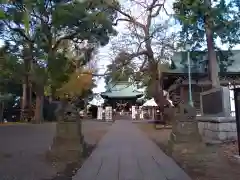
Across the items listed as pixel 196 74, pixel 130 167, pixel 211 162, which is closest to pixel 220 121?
pixel 211 162

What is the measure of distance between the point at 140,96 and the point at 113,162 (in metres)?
43.2

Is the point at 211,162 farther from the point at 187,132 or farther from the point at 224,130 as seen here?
the point at 224,130

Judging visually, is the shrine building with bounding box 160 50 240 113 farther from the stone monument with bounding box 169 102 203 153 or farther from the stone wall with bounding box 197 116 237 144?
the stone monument with bounding box 169 102 203 153

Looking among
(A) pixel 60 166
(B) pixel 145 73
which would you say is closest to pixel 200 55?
(B) pixel 145 73

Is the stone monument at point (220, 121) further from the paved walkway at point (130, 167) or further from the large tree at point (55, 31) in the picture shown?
the large tree at point (55, 31)

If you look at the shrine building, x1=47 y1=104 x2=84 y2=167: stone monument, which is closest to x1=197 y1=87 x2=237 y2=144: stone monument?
x1=47 y1=104 x2=84 y2=167: stone monument

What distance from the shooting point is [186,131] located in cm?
955

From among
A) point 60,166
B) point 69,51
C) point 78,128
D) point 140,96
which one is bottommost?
point 60,166

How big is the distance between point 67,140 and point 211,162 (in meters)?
3.88

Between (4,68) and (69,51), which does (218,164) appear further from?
(69,51)

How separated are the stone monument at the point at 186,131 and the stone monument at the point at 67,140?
110 inches

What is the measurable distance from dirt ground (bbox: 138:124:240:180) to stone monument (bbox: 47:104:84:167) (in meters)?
2.71

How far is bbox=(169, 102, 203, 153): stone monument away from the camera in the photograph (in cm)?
952

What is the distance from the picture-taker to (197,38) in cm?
1762
